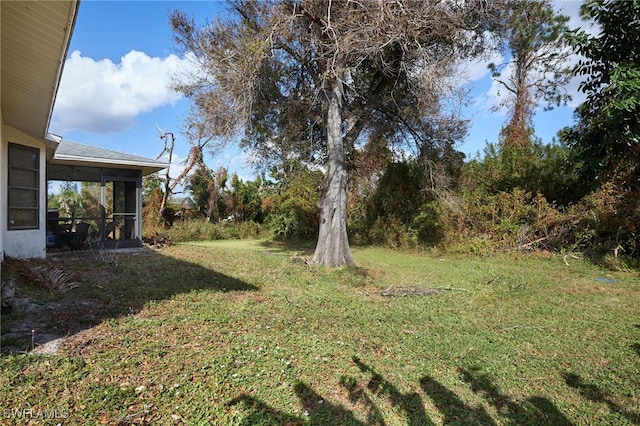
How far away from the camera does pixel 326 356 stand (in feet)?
11.0

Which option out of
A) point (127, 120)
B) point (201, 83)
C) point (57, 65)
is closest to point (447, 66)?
point (201, 83)

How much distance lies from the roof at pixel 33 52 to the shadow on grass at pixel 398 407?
11.5ft

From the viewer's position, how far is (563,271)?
26.2ft

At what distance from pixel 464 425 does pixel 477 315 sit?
2781 millimetres

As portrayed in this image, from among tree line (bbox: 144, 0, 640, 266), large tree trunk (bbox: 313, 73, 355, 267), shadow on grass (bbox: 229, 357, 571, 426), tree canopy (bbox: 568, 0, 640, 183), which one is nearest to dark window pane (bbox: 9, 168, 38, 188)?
tree line (bbox: 144, 0, 640, 266)

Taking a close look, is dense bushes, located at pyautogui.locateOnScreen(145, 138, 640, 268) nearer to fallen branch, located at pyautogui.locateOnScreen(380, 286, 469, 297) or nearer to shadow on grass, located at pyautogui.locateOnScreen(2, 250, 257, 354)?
fallen branch, located at pyautogui.locateOnScreen(380, 286, 469, 297)

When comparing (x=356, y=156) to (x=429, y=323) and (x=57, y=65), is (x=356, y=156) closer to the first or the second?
(x=429, y=323)

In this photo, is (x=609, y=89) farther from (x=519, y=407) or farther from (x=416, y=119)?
(x=519, y=407)

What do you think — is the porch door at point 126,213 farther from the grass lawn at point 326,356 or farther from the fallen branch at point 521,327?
the fallen branch at point 521,327

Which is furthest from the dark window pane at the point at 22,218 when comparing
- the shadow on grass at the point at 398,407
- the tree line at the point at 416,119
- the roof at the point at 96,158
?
the shadow on grass at the point at 398,407

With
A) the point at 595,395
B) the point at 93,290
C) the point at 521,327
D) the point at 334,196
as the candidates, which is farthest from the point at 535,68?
the point at 93,290

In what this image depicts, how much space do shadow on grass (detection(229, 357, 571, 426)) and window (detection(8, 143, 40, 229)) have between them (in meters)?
7.12

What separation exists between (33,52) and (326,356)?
4422 mm

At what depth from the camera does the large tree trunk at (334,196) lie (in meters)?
8.85
